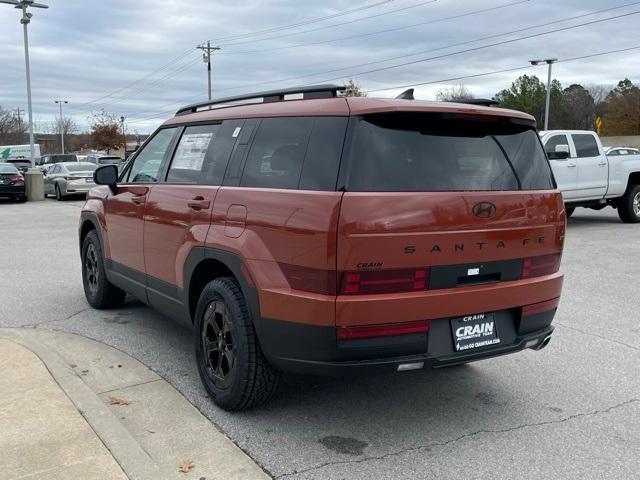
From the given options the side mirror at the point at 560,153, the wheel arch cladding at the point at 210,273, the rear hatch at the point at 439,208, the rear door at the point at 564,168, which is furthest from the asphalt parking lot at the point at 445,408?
the rear door at the point at 564,168

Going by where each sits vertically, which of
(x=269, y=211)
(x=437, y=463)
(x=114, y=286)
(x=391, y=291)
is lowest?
(x=437, y=463)

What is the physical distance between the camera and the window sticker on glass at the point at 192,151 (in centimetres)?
441

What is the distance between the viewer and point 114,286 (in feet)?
20.0

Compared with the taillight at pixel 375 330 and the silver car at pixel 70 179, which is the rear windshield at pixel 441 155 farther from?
the silver car at pixel 70 179

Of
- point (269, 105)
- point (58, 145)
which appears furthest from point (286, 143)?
point (58, 145)

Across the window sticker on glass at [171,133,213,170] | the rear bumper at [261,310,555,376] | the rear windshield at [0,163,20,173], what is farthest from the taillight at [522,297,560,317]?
the rear windshield at [0,163,20,173]

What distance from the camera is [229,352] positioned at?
12.4ft

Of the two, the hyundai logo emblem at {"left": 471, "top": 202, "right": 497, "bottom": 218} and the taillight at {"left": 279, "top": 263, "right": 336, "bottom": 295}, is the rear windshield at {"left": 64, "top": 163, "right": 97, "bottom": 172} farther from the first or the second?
the hyundai logo emblem at {"left": 471, "top": 202, "right": 497, "bottom": 218}

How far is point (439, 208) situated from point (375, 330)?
73cm

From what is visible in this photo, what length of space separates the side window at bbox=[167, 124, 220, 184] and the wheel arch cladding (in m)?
0.63

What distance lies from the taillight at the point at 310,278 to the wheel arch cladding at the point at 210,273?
0.29 m

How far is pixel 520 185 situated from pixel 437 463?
1.68 m

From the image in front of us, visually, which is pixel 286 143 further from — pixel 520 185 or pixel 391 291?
pixel 520 185

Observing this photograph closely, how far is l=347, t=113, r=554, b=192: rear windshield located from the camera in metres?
3.21
